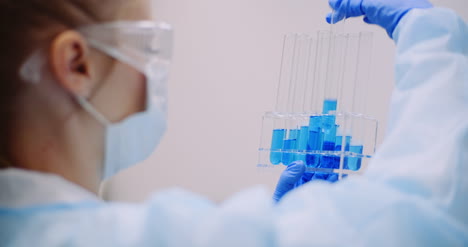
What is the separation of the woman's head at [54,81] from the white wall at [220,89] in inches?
53.0

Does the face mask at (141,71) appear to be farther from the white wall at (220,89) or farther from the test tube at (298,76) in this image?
the white wall at (220,89)

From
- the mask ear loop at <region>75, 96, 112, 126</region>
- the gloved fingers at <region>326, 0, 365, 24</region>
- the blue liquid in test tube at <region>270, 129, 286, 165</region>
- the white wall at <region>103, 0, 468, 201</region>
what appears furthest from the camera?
the white wall at <region>103, 0, 468, 201</region>

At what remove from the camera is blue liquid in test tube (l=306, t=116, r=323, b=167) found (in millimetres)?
1423

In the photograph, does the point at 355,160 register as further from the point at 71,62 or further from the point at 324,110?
the point at 71,62

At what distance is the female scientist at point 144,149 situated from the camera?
707 mm

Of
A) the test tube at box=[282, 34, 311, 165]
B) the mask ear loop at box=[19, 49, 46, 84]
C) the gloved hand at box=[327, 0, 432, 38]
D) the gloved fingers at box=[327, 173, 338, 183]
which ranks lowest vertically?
the gloved fingers at box=[327, 173, 338, 183]

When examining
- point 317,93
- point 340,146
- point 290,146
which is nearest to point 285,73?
point 317,93

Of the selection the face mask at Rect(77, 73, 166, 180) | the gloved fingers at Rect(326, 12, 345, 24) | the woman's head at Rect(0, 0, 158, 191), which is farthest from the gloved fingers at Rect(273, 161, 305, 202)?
the woman's head at Rect(0, 0, 158, 191)

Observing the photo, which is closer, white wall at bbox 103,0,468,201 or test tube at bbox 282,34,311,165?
test tube at bbox 282,34,311,165

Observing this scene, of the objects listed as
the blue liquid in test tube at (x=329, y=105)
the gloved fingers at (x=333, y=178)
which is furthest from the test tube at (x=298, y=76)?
the gloved fingers at (x=333, y=178)

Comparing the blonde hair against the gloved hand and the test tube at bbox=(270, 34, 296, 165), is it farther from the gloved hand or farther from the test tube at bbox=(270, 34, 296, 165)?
the test tube at bbox=(270, 34, 296, 165)

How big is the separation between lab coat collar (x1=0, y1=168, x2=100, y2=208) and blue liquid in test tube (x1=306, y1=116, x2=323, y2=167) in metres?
0.81

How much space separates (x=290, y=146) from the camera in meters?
1.51

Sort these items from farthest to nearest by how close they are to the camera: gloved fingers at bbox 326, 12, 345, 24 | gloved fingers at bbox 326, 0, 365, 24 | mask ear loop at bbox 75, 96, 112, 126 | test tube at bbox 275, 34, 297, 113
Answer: test tube at bbox 275, 34, 297, 113 → gloved fingers at bbox 326, 12, 345, 24 → gloved fingers at bbox 326, 0, 365, 24 → mask ear loop at bbox 75, 96, 112, 126
